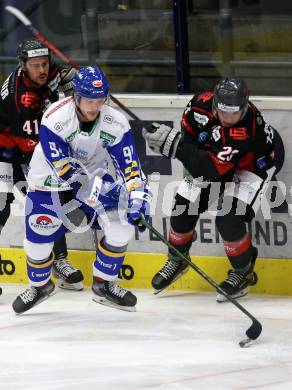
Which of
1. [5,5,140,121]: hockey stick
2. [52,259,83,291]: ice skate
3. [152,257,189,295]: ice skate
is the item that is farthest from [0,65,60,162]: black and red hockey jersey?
[152,257,189,295]: ice skate

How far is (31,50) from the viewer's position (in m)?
4.98

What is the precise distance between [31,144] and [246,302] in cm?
120

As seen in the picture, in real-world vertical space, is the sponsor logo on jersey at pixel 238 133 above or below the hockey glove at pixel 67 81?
below

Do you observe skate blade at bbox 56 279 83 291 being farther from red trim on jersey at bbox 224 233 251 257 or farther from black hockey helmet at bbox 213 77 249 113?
black hockey helmet at bbox 213 77 249 113

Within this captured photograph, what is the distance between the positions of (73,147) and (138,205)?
0.37 m

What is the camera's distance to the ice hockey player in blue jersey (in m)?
4.57

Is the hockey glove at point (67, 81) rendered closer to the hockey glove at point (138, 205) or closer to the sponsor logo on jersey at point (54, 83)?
the sponsor logo on jersey at point (54, 83)

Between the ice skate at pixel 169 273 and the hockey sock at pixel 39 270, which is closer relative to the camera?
the hockey sock at pixel 39 270

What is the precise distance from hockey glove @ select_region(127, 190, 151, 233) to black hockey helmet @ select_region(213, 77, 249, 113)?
1.60 ft

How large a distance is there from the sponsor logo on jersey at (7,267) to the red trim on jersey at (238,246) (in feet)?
3.82

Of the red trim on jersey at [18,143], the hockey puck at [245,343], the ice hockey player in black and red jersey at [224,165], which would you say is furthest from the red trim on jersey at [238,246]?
the red trim on jersey at [18,143]

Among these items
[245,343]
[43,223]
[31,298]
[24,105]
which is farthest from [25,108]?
[245,343]

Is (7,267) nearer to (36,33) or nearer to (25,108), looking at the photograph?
(25,108)

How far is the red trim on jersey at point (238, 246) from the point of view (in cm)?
488
